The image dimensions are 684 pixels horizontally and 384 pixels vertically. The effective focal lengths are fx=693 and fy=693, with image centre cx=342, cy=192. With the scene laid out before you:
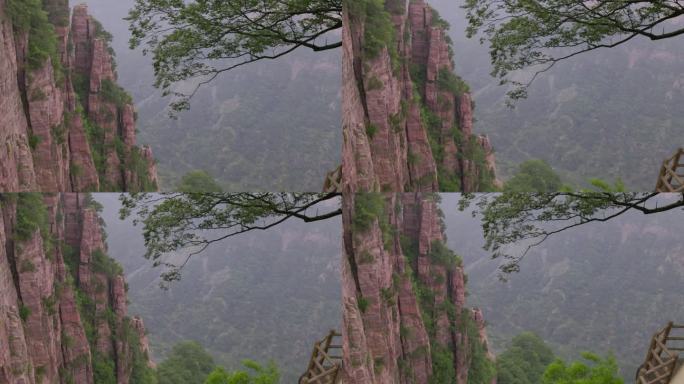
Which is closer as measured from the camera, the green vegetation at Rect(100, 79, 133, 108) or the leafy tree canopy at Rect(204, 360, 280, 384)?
the green vegetation at Rect(100, 79, 133, 108)

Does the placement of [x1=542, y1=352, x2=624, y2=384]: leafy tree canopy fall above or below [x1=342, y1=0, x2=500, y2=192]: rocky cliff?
below

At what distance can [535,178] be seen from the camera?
6199mm

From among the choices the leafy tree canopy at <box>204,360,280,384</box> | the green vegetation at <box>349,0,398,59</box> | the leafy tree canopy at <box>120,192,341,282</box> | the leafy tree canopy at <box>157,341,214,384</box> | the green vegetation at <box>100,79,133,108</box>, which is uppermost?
the green vegetation at <box>349,0,398,59</box>

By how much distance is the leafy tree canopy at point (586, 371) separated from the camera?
6.89 m

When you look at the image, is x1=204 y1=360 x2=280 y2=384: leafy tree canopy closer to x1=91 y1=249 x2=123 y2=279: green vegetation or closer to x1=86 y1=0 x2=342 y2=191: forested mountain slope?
x1=91 y1=249 x2=123 y2=279: green vegetation

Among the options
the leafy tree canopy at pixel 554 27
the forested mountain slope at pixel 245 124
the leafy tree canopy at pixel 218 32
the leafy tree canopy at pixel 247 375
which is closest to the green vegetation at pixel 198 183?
the forested mountain slope at pixel 245 124

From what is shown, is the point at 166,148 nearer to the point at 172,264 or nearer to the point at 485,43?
the point at 172,264

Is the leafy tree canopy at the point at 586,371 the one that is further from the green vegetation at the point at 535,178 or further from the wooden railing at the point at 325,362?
the wooden railing at the point at 325,362

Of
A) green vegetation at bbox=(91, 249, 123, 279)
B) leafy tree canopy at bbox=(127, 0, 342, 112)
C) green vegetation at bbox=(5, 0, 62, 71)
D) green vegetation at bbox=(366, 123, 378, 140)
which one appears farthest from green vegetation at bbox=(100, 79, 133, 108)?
green vegetation at bbox=(366, 123, 378, 140)

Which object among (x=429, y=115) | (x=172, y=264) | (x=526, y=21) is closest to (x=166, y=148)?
(x=172, y=264)

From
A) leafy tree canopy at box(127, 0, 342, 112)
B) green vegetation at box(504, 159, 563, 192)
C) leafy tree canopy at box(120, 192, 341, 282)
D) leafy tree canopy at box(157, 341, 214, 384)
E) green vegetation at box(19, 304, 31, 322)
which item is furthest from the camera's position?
leafy tree canopy at box(157, 341, 214, 384)

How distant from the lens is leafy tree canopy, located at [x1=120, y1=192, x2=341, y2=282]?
6.71 metres

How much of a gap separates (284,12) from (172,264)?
9.09 feet

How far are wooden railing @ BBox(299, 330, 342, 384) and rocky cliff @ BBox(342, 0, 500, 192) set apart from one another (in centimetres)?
173
